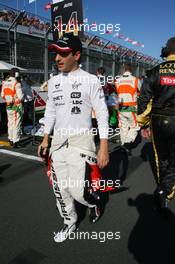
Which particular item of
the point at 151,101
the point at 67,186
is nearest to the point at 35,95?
the point at 151,101

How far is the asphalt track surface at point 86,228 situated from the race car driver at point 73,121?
0.28 metres

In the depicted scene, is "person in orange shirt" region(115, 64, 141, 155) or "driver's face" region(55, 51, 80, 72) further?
"person in orange shirt" region(115, 64, 141, 155)

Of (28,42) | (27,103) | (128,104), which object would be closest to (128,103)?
(128,104)

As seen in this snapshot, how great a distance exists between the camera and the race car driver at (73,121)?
2832mm

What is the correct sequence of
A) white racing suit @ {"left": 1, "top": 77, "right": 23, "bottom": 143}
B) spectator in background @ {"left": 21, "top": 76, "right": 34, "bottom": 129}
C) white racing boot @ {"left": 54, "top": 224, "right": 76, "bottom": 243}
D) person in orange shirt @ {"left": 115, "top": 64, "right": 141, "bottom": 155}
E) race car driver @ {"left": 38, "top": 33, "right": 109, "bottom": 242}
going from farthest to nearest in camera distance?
spectator in background @ {"left": 21, "top": 76, "right": 34, "bottom": 129}, white racing suit @ {"left": 1, "top": 77, "right": 23, "bottom": 143}, person in orange shirt @ {"left": 115, "top": 64, "right": 141, "bottom": 155}, white racing boot @ {"left": 54, "top": 224, "right": 76, "bottom": 243}, race car driver @ {"left": 38, "top": 33, "right": 109, "bottom": 242}

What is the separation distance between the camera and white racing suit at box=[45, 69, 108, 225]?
285 cm

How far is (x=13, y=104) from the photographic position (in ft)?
23.6

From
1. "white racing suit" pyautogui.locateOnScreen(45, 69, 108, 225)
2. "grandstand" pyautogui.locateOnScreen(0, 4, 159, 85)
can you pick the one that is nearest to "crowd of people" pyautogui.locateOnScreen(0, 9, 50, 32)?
"grandstand" pyautogui.locateOnScreen(0, 4, 159, 85)

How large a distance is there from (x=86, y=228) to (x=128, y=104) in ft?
13.3

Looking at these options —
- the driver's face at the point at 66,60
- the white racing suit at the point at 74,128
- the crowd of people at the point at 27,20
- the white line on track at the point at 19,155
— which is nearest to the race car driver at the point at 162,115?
the white racing suit at the point at 74,128

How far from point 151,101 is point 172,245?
173 centimetres

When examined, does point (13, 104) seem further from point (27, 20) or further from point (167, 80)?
point (27, 20)

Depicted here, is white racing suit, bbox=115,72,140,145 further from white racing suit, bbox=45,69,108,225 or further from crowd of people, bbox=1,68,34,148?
white racing suit, bbox=45,69,108,225

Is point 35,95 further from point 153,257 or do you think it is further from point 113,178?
point 153,257
